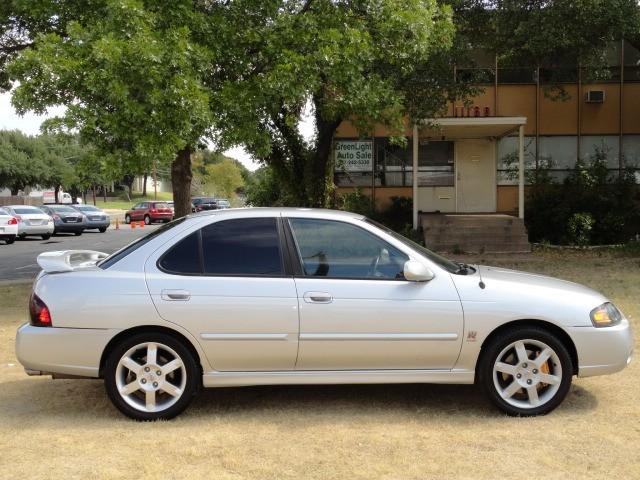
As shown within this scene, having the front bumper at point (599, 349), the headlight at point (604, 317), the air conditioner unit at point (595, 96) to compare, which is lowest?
the front bumper at point (599, 349)

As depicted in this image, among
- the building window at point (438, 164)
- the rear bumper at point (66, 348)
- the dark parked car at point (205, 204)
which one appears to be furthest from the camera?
A: the dark parked car at point (205, 204)

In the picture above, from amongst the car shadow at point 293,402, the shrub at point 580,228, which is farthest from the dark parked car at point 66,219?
the car shadow at point 293,402

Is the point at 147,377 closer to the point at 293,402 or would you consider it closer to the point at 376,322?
the point at 293,402

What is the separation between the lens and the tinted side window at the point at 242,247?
495cm

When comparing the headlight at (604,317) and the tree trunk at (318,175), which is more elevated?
the tree trunk at (318,175)

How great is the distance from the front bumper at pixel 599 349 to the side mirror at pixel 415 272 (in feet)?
3.59

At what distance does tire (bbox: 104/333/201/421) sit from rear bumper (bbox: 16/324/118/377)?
0.38 feet

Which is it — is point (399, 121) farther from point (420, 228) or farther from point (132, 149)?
point (420, 228)

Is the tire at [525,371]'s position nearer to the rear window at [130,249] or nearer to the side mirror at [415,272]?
the side mirror at [415,272]

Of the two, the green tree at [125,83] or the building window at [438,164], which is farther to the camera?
Answer: the building window at [438,164]

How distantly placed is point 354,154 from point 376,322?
15.3m

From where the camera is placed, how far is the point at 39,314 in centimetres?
484

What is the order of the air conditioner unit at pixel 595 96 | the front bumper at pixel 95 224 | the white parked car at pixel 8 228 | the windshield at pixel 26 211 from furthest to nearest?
the front bumper at pixel 95 224, the windshield at pixel 26 211, the white parked car at pixel 8 228, the air conditioner unit at pixel 595 96

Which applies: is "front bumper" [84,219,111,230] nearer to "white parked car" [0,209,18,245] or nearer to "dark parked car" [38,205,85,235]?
"dark parked car" [38,205,85,235]
